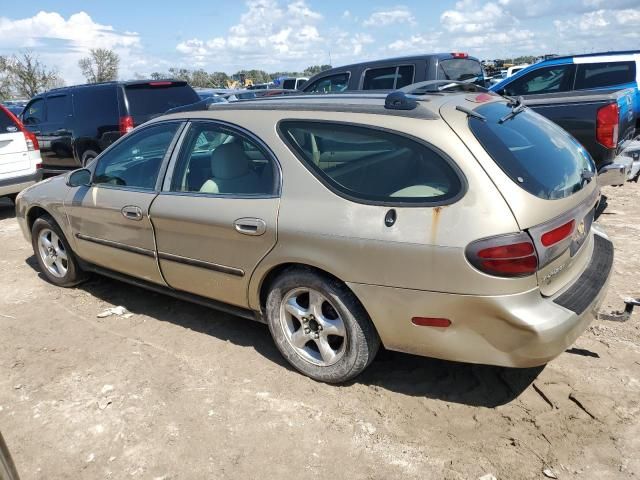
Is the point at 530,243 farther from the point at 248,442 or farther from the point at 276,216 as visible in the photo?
the point at 248,442

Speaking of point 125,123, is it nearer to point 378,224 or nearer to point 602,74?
point 378,224

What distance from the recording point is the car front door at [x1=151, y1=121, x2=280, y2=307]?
325 centimetres

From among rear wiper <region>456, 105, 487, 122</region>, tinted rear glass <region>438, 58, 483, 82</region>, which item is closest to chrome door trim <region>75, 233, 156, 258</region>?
rear wiper <region>456, 105, 487, 122</region>

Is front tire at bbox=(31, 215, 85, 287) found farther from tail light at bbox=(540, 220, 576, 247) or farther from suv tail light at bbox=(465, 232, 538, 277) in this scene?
tail light at bbox=(540, 220, 576, 247)

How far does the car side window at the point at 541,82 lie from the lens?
862cm

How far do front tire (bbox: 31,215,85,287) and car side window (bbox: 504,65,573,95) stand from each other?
6.99 m

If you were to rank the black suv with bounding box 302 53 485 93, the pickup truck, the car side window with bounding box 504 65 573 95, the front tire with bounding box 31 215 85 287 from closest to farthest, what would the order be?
the front tire with bounding box 31 215 85 287
the pickup truck
the black suv with bounding box 302 53 485 93
the car side window with bounding box 504 65 573 95

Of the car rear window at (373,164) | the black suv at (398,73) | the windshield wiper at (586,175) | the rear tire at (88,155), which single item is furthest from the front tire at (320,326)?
the rear tire at (88,155)

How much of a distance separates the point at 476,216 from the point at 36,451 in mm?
2572

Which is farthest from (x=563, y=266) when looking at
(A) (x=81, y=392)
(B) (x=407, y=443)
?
(A) (x=81, y=392)

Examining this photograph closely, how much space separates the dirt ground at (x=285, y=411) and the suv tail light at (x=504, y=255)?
903 millimetres

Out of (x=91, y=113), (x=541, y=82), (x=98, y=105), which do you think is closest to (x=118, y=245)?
(x=98, y=105)

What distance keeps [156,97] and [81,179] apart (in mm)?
5288

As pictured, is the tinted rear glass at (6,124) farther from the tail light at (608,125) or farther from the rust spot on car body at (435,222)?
the tail light at (608,125)
